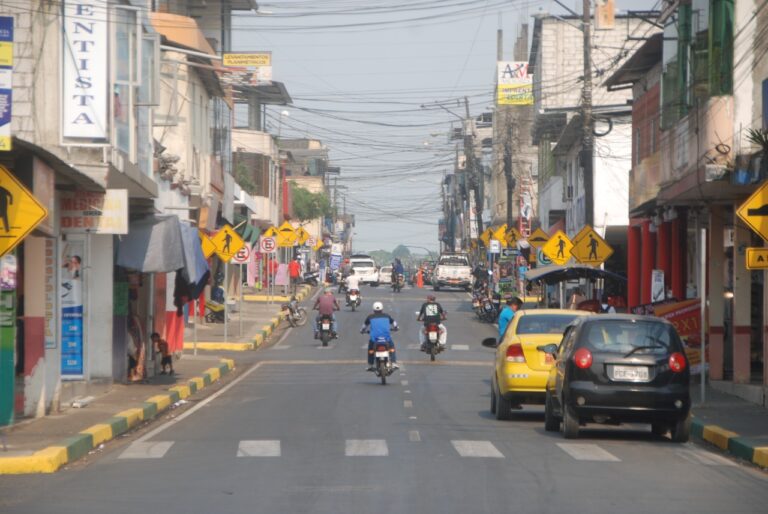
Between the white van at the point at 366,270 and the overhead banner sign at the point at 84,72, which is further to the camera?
the white van at the point at 366,270

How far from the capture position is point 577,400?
56.9ft

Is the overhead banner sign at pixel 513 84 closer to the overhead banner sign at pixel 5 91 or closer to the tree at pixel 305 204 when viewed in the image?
the tree at pixel 305 204

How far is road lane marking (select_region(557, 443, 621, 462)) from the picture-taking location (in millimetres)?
15555

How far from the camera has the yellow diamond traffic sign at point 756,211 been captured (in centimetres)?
1794

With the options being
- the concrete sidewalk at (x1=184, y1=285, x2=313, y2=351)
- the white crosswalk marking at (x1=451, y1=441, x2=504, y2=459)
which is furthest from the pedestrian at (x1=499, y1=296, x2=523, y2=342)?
the white crosswalk marking at (x1=451, y1=441, x2=504, y2=459)

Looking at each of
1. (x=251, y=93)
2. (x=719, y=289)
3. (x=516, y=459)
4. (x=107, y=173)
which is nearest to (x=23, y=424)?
(x=107, y=173)

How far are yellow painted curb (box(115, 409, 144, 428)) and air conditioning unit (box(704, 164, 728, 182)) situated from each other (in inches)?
413

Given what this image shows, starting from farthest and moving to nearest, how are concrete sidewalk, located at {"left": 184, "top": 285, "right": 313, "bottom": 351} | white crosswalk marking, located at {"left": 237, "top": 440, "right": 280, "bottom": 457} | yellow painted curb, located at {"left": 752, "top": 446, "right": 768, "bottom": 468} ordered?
concrete sidewalk, located at {"left": 184, "top": 285, "right": 313, "bottom": 351} → white crosswalk marking, located at {"left": 237, "top": 440, "right": 280, "bottom": 457} → yellow painted curb, located at {"left": 752, "top": 446, "right": 768, "bottom": 468}

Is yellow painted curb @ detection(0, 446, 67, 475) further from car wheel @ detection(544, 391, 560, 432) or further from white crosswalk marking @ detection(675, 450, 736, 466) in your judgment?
white crosswalk marking @ detection(675, 450, 736, 466)

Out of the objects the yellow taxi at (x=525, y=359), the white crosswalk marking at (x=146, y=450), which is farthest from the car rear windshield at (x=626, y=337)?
the white crosswalk marking at (x=146, y=450)

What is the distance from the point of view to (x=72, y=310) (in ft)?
76.4

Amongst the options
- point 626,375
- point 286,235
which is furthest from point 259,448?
point 286,235

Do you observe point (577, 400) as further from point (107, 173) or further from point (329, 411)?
point (107, 173)

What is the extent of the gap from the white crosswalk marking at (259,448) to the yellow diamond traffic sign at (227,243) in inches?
799
